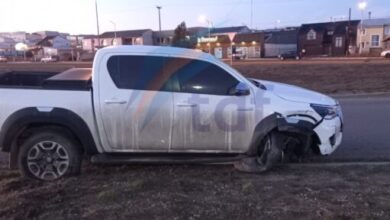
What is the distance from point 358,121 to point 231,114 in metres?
4.79

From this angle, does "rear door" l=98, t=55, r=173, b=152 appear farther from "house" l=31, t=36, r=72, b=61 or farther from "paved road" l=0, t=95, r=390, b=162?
"house" l=31, t=36, r=72, b=61

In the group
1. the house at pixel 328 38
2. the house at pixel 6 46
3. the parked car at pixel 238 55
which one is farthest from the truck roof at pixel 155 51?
the house at pixel 6 46

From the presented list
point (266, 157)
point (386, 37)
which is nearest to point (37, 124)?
point (266, 157)

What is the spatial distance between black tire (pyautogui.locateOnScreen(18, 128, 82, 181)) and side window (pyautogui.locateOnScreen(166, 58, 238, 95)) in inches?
61.9

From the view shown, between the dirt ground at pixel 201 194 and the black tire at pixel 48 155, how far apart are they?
0.15 meters

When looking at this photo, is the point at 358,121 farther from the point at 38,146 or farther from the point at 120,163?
the point at 38,146

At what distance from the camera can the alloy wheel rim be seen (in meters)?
5.50

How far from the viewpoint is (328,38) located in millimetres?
82125

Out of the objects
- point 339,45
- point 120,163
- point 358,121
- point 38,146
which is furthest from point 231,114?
point 339,45

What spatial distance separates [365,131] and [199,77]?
4.19m

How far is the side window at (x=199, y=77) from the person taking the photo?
18.5 feet

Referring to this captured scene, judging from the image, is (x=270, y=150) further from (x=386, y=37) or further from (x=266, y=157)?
(x=386, y=37)

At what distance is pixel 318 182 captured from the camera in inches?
210

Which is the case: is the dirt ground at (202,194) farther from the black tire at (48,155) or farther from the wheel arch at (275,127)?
the wheel arch at (275,127)
